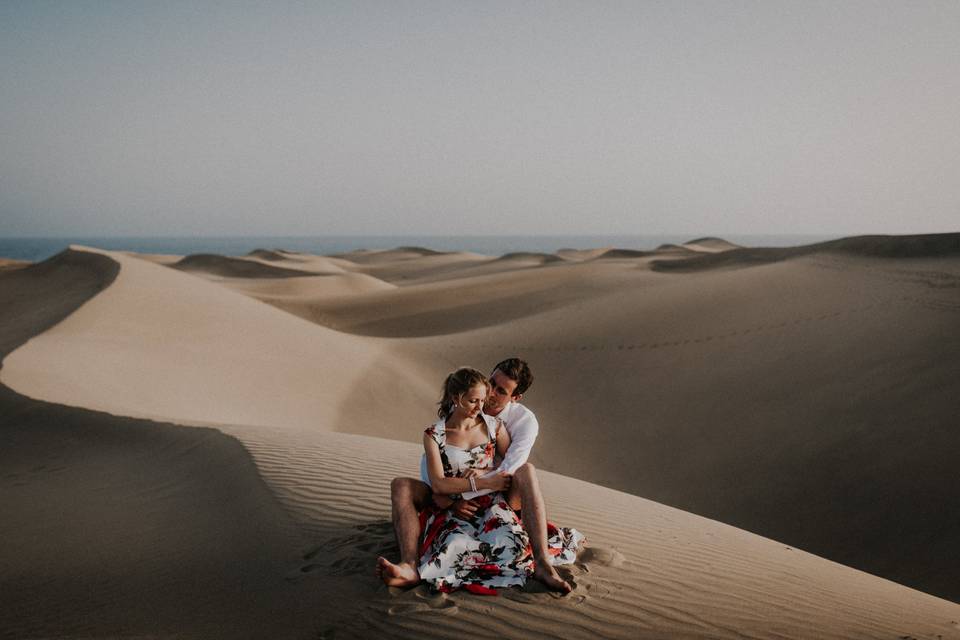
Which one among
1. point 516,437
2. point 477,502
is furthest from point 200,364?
point 516,437

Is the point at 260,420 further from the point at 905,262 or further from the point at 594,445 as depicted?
the point at 905,262

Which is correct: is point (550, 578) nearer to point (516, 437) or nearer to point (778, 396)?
point (516, 437)

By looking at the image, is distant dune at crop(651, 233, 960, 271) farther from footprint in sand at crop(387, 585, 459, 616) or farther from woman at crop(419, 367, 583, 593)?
footprint in sand at crop(387, 585, 459, 616)

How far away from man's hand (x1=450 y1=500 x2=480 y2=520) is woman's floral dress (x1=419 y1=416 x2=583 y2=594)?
0.07 ft

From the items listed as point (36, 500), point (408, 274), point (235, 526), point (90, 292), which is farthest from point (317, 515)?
point (408, 274)

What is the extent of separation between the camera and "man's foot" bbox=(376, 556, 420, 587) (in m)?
3.78

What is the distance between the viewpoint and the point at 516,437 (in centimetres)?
402

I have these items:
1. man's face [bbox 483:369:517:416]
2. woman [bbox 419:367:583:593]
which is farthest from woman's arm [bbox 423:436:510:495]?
man's face [bbox 483:369:517:416]

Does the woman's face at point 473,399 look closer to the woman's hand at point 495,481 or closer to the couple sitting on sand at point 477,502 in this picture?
the couple sitting on sand at point 477,502

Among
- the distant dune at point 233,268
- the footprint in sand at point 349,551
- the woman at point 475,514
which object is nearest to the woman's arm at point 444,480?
the woman at point 475,514

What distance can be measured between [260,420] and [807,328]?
10.8 meters

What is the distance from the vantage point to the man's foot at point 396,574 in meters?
3.78

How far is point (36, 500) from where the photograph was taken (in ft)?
20.2

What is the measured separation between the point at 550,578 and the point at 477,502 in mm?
574
